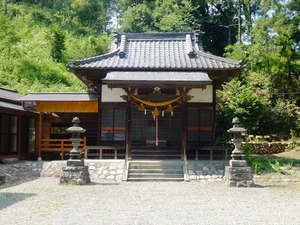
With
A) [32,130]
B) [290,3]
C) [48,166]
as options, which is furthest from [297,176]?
[290,3]

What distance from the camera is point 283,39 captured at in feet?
73.4

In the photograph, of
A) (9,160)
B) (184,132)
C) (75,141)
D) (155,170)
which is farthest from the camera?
(9,160)

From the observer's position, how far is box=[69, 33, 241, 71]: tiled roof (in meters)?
15.1

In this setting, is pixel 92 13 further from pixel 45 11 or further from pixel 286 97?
pixel 286 97

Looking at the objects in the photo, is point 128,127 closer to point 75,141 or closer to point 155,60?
point 75,141

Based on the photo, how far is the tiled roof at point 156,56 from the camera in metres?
15.1

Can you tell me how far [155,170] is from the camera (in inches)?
519

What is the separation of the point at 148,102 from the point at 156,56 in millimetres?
3391

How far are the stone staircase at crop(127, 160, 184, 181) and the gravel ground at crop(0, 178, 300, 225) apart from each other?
1.01m

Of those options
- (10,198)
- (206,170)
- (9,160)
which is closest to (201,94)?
(206,170)

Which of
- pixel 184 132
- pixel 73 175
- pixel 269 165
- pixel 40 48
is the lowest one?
pixel 73 175

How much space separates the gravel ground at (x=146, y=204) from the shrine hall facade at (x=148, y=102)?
3793 millimetres

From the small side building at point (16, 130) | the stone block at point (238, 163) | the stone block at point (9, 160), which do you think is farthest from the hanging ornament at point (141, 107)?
the stone block at point (9, 160)

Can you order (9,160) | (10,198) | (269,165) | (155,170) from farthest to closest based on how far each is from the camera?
(9,160) → (269,165) → (155,170) → (10,198)
